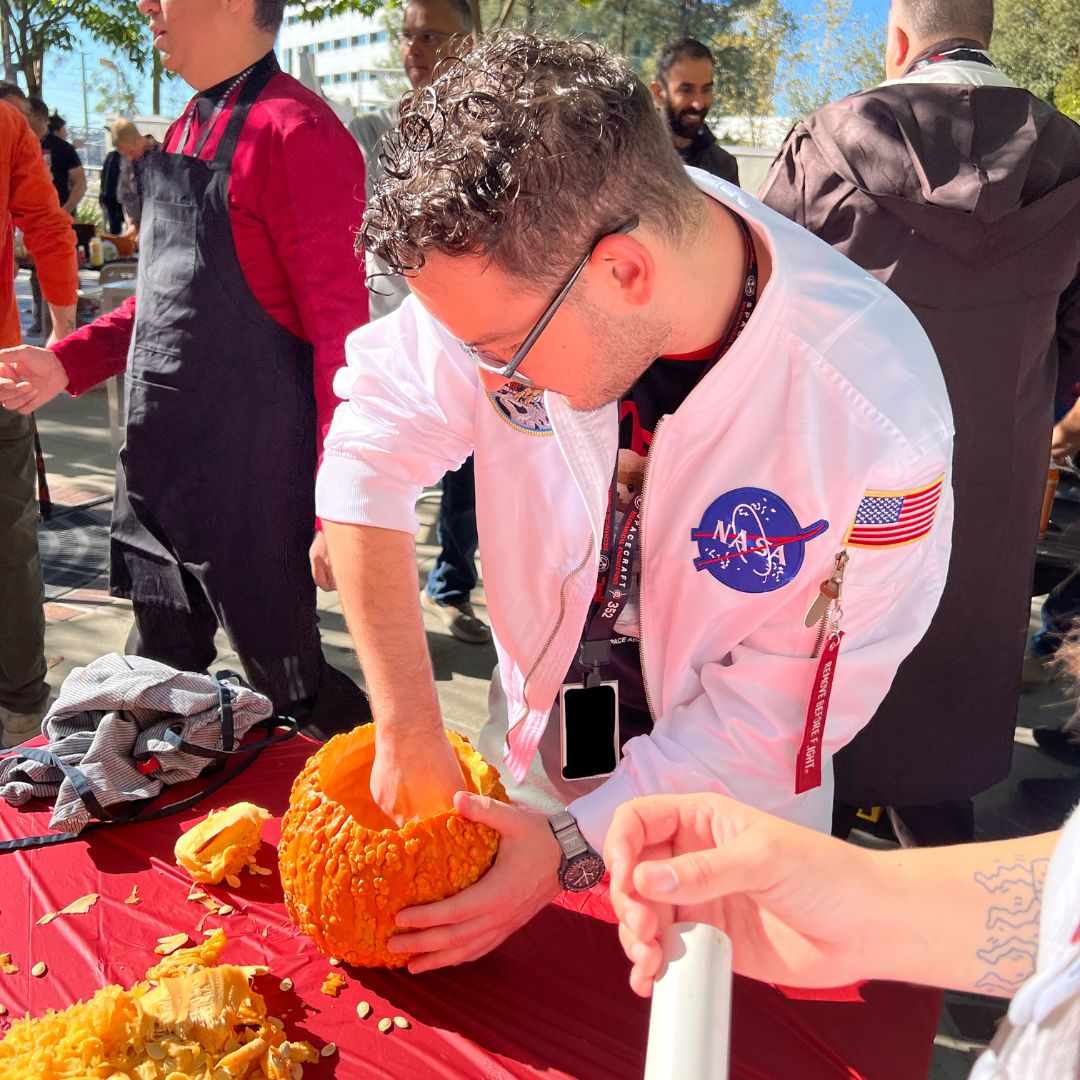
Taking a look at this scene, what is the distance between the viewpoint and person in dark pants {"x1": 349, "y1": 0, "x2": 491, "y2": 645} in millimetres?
3893

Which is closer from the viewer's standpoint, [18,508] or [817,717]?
[817,717]

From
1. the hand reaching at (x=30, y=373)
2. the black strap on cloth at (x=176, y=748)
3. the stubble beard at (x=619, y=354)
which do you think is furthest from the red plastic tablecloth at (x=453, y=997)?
the hand reaching at (x=30, y=373)

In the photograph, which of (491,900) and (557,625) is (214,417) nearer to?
(557,625)

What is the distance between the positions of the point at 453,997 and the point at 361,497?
668mm

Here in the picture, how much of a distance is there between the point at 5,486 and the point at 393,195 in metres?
2.16

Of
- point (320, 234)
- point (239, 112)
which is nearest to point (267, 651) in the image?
point (320, 234)

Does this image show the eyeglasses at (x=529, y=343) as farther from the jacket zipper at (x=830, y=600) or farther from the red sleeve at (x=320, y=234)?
the red sleeve at (x=320, y=234)

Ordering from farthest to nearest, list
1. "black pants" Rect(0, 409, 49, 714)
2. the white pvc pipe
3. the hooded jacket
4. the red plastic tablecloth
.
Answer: "black pants" Rect(0, 409, 49, 714) → the hooded jacket → the red plastic tablecloth → the white pvc pipe

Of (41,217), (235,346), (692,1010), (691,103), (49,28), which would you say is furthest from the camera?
(49,28)

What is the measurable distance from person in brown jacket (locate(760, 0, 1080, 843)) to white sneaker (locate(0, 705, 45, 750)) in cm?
226

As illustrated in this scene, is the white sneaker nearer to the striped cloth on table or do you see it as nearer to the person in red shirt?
the person in red shirt

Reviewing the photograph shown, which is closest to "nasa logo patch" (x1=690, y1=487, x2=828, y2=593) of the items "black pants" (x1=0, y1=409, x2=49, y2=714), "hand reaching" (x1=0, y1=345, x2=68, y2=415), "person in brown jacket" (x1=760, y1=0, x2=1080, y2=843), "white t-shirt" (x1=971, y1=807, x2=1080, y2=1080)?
"white t-shirt" (x1=971, y1=807, x2=1080, y2=1080)

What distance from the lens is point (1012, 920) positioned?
93 centimetres

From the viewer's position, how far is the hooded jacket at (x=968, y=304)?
2.02 meters
